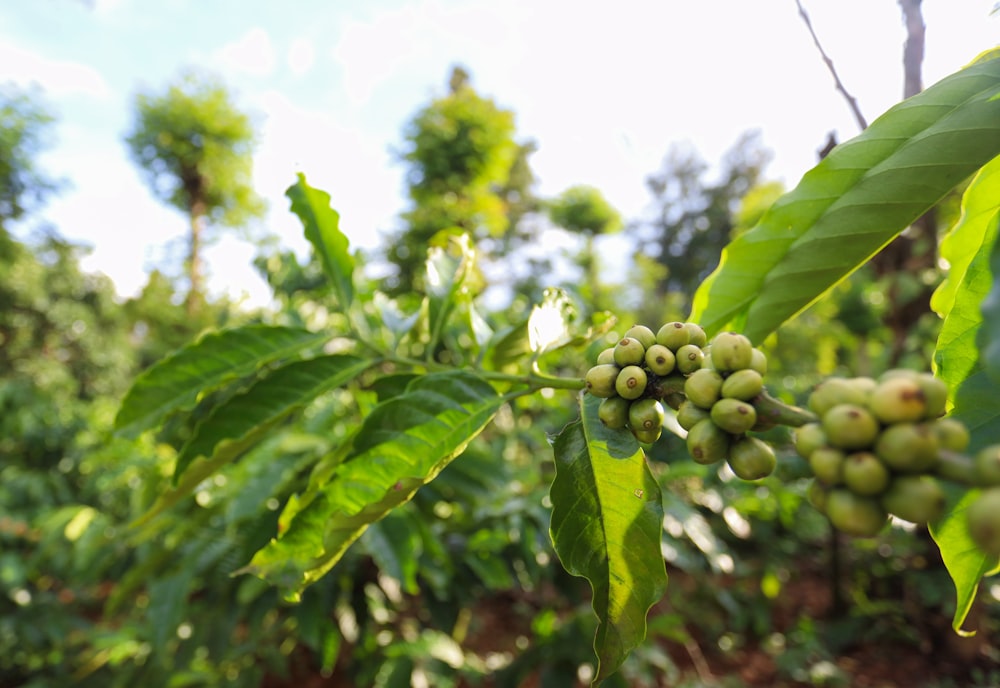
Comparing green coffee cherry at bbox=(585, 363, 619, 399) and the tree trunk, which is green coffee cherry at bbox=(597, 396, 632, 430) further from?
the tree trunk

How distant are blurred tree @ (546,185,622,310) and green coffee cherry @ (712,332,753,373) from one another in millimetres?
9350

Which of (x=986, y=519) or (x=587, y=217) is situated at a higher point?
(x=986, y=519)

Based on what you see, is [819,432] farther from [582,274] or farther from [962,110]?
[582,274]

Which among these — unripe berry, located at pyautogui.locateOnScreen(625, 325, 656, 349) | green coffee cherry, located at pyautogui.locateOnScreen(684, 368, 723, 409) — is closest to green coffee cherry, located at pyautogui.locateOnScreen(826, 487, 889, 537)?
green coffee cherry, located at pyautogui.locateOnScreen(684, 368, 723, 409)

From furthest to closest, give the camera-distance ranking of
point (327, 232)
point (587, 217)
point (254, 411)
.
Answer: point (587, 217), point (327, 232), point (254, 411)

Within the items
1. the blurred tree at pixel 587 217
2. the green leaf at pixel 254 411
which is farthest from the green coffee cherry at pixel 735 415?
the blurred tree at pixel 587 217

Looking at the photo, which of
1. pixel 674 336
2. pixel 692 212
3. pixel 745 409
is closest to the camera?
pixel 745 409

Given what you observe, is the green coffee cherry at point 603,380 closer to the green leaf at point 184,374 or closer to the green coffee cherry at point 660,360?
the green coffee cherry at point 660,360

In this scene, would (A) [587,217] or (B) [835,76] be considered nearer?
(B) [835,76]

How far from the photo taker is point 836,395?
288 mm

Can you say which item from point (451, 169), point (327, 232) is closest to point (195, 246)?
point (451, 169)

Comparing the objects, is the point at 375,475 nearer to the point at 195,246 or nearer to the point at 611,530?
the point at 611,530

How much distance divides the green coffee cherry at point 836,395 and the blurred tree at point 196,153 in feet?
33.4

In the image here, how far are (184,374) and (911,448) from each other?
0.84 metres
